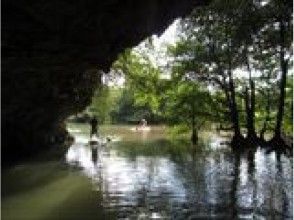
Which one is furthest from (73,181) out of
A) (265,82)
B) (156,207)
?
(265,82)

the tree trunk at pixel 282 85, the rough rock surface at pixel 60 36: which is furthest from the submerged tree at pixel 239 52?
the rough rock surface at pixel 60 36

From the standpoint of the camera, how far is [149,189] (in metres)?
15.5

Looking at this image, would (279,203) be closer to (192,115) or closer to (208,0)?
(208,0)

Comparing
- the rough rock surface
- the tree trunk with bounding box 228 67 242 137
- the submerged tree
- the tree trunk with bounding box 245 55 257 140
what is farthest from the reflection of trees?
the tree trunk with bounding box 228 67 242 137

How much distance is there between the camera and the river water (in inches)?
487

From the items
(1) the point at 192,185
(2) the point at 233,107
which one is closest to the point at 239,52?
(2) the point at 233,107

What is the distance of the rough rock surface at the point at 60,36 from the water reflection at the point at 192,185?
3610mm

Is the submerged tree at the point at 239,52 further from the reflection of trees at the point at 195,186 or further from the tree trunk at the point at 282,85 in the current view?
the reflection of trees at the point at 195,186

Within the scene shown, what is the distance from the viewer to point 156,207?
1275 centimetres

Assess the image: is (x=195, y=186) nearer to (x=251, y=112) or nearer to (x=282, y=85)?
(x=282, y=85)

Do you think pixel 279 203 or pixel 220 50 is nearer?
pixel 279 203

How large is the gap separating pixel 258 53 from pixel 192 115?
7.05 meters

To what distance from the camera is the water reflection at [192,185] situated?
1238cm

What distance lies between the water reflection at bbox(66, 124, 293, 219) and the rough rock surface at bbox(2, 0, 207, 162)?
361 centimetres
